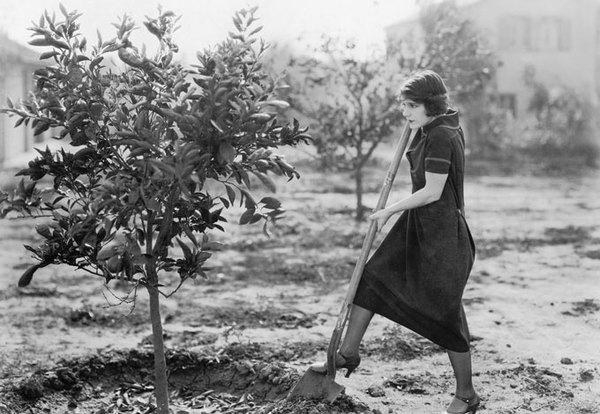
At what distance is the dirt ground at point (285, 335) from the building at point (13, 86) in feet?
37.2

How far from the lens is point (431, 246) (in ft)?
12.9

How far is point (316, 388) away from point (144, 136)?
1.63 metres

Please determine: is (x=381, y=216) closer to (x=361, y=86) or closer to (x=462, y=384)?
(x=462, y=384)

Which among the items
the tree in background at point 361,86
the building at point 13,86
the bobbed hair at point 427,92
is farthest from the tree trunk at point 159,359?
the building at point 13,86

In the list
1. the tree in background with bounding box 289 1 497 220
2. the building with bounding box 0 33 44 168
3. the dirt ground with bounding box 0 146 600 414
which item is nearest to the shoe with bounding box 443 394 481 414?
the dirt ground with bounding box 0 146 600 414

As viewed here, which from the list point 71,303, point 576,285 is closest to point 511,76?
point 576,285

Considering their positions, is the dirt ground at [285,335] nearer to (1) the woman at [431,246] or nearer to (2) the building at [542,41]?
(1) the woman at [431,246]

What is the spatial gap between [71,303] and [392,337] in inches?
120

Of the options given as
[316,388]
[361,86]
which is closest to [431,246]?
[316,388]

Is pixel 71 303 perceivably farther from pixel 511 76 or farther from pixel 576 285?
pixel 511 76

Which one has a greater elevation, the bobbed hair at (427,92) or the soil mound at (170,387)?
the bobbed hair at (427,92)

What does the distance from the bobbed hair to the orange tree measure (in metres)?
0.58

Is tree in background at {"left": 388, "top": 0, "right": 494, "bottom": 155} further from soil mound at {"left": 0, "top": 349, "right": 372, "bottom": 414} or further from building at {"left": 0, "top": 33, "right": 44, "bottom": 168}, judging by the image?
building at {"left": 0, "top": 33, "right": 44, "bottom": 168}

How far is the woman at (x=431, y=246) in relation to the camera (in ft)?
12.8
